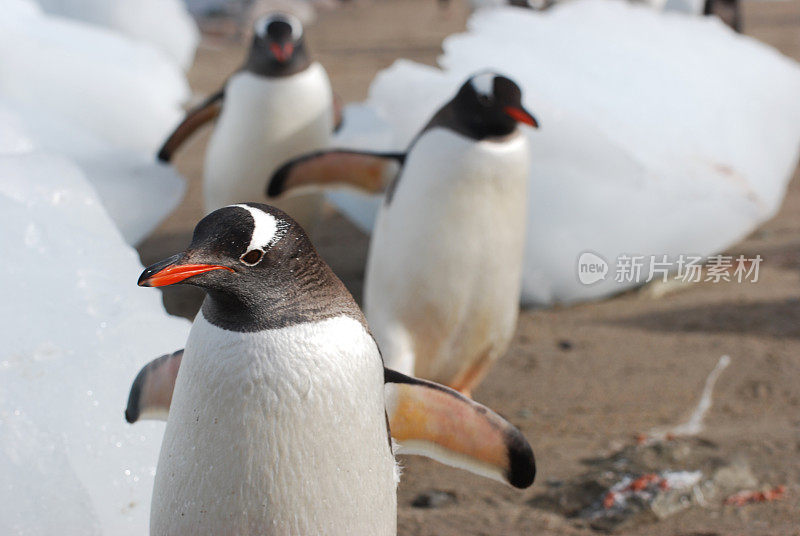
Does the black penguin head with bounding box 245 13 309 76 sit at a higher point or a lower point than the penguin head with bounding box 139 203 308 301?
lower

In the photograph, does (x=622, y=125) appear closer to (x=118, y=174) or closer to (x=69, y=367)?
(x=118, y=174)

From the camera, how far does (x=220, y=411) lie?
45.7 inches

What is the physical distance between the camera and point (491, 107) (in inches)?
88.8

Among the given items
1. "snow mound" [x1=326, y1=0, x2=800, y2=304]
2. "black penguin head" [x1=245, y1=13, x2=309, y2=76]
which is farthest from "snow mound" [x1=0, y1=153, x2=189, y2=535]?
"snow mound" [x1=326, y1=0, x2=800, y2=304]

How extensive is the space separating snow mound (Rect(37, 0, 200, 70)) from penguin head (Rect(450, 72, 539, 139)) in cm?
453

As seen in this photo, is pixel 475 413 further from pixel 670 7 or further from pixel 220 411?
pixel 670 7

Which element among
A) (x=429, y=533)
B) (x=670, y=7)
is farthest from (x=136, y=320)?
(x=670, y=7)

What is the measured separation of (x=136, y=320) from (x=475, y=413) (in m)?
0.61

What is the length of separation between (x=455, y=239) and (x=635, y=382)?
0.83 m

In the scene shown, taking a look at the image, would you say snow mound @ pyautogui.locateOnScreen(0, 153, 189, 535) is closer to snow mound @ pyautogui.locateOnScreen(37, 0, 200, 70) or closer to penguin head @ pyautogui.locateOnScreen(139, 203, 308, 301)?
penguin head @ pyautogui.locateOnScreen(139, 203, 308, 301)

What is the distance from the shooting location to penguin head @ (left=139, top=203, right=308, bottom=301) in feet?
3.50
